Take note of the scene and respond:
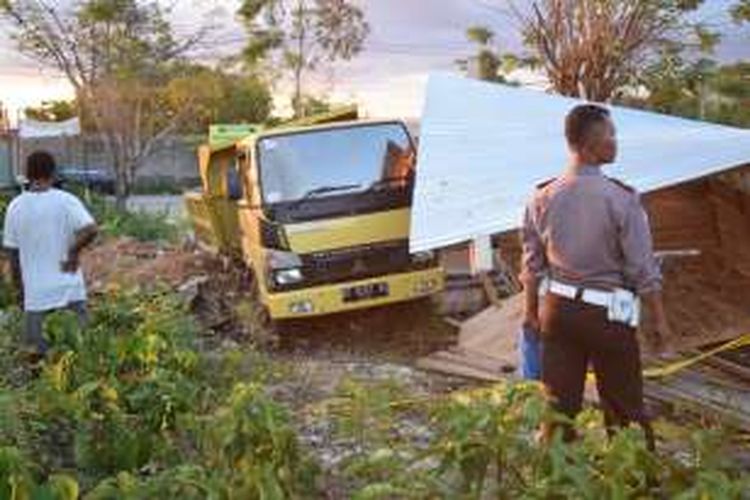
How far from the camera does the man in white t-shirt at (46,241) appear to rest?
8570 mm

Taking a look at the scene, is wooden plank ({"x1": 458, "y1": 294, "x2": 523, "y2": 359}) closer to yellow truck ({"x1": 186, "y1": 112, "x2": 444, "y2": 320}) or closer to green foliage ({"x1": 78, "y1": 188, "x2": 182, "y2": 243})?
yellow truck ({"x1": 186, "y1": 112, "x2": 444, "y2": 320})

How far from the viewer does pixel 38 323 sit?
867cm

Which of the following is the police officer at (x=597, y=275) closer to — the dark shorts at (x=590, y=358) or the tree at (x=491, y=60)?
the dark shorts at (x=590, y=358)

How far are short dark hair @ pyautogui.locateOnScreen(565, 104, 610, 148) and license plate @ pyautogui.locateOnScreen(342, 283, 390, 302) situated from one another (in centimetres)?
664

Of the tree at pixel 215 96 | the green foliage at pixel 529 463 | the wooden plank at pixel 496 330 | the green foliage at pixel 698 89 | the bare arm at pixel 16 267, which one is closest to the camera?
the green foliage at pixel 529 463

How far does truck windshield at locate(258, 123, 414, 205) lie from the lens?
1284cm

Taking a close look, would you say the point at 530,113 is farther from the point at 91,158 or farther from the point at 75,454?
the point at 91,158

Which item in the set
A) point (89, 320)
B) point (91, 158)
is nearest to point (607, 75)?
point (89, 320)

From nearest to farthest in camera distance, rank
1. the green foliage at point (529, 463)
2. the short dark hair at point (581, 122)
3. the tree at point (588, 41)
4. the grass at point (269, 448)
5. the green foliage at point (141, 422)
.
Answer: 1. the green foliage at point (529, 463)
2. the grass at point (269, 448)
3. the green foliage at point (141, 422)
4. the short dark hair at point (581, 122)
5. the tree at point (588, 41)

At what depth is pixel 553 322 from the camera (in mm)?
6160

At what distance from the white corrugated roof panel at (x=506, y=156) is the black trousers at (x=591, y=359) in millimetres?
3206

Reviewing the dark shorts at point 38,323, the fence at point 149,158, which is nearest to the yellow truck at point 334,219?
the dark shorts at point 38,323

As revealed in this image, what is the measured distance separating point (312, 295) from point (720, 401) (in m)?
4.63

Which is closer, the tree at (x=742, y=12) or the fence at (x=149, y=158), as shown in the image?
the tree at (x=742, y=12)
